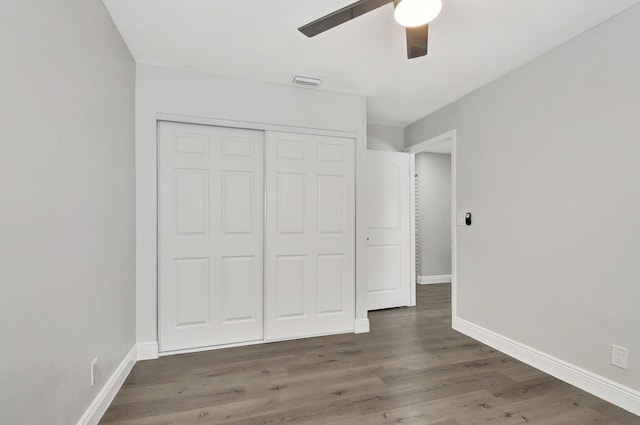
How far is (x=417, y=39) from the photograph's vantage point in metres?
1.79

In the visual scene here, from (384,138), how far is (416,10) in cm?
281

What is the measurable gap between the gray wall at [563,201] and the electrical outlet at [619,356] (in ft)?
0.09

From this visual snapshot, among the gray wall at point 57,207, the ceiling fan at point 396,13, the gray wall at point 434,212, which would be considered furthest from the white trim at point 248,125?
the gray wall at point 434,212

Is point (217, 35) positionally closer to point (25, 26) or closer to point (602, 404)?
point (25, 26)

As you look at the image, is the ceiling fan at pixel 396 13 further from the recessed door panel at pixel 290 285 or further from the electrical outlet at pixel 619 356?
the electrical outlet at pixel 619 356

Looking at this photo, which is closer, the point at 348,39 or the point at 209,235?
the point at 348,39

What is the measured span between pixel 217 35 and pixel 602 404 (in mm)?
3628

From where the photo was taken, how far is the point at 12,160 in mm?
1114

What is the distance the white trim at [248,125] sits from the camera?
2.69 m

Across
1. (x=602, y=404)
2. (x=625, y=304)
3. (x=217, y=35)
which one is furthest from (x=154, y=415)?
(x=625, y=304)

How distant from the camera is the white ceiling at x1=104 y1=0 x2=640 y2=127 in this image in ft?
6.36

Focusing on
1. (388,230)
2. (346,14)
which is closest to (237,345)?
(388,230)

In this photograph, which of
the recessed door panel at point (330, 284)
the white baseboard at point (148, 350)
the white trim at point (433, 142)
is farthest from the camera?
the white trim at point (433, 142)

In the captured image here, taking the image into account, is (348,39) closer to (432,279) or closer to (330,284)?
(330,284)
